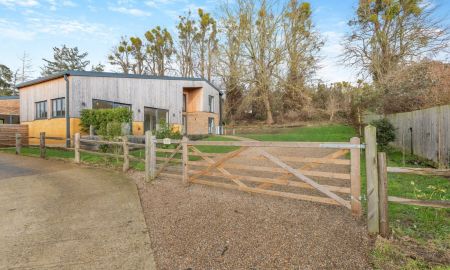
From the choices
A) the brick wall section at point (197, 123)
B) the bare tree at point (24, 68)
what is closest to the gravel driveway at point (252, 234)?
the brick wall section at point (197, 123)

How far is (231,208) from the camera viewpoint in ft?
15.8

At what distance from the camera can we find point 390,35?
68.8 ft

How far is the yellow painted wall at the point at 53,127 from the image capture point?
51.4 ft

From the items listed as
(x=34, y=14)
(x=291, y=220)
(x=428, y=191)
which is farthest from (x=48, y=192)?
(x=34, y=14)

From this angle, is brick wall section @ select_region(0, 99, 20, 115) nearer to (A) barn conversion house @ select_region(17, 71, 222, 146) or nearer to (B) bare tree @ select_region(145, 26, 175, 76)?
(A) barn conversion house @ select_region(17, 71, 222, 146)

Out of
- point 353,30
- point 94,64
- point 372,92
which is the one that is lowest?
point 372,92

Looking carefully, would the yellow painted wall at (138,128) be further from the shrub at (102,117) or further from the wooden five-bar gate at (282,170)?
the wooden five-bar gate at (282,170)

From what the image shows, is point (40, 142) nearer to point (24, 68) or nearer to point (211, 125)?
point (211, 125)

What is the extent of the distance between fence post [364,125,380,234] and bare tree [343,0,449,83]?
1763 cm

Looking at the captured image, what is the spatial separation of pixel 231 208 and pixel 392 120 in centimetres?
1121

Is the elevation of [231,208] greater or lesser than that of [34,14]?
lesser

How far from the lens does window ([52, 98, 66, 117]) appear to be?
53.2ft

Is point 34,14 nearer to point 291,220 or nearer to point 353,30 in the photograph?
point 291,220

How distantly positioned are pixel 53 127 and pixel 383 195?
18.5 meters
